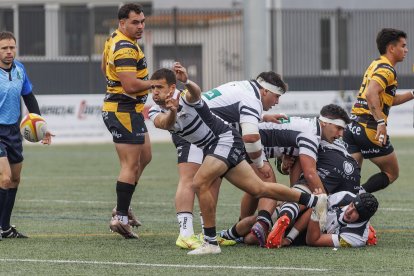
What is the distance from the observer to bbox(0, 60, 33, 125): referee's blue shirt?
10406 mm

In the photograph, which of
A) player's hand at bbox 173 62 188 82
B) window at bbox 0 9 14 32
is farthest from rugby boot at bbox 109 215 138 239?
window at bbox 0 9 14 32

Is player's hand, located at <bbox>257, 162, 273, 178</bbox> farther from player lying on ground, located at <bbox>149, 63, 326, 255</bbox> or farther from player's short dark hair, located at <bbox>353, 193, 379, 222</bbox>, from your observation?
player's short dark hair, located at <bbox>353, 193, 379, 222</bbox>

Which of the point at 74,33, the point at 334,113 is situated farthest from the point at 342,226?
the point at 74,33

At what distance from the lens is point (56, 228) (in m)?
11.4

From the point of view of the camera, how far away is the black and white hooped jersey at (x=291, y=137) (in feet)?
33.7

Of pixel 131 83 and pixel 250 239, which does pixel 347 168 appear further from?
pixel 131 83

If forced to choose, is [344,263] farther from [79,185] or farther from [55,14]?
[55,14]

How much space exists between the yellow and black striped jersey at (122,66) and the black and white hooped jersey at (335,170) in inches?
69.5

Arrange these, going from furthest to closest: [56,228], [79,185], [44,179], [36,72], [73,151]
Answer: [36,72]
[73,151]
[44,179]
[79,185]
[56,228]

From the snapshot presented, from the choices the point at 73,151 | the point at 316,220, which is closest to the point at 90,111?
the point at 73,151


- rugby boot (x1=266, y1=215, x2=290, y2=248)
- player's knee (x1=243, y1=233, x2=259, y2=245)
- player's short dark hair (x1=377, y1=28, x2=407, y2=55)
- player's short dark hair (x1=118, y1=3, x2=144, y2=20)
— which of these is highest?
player's short dark hair (x1=118, y1=3, x2=144, y2=20)

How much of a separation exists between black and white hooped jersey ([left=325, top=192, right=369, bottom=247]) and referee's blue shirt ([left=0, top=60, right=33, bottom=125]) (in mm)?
3032

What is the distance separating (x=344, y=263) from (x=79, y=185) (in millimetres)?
8473

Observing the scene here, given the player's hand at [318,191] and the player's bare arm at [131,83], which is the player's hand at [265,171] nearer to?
the player's hand at [318,191]
